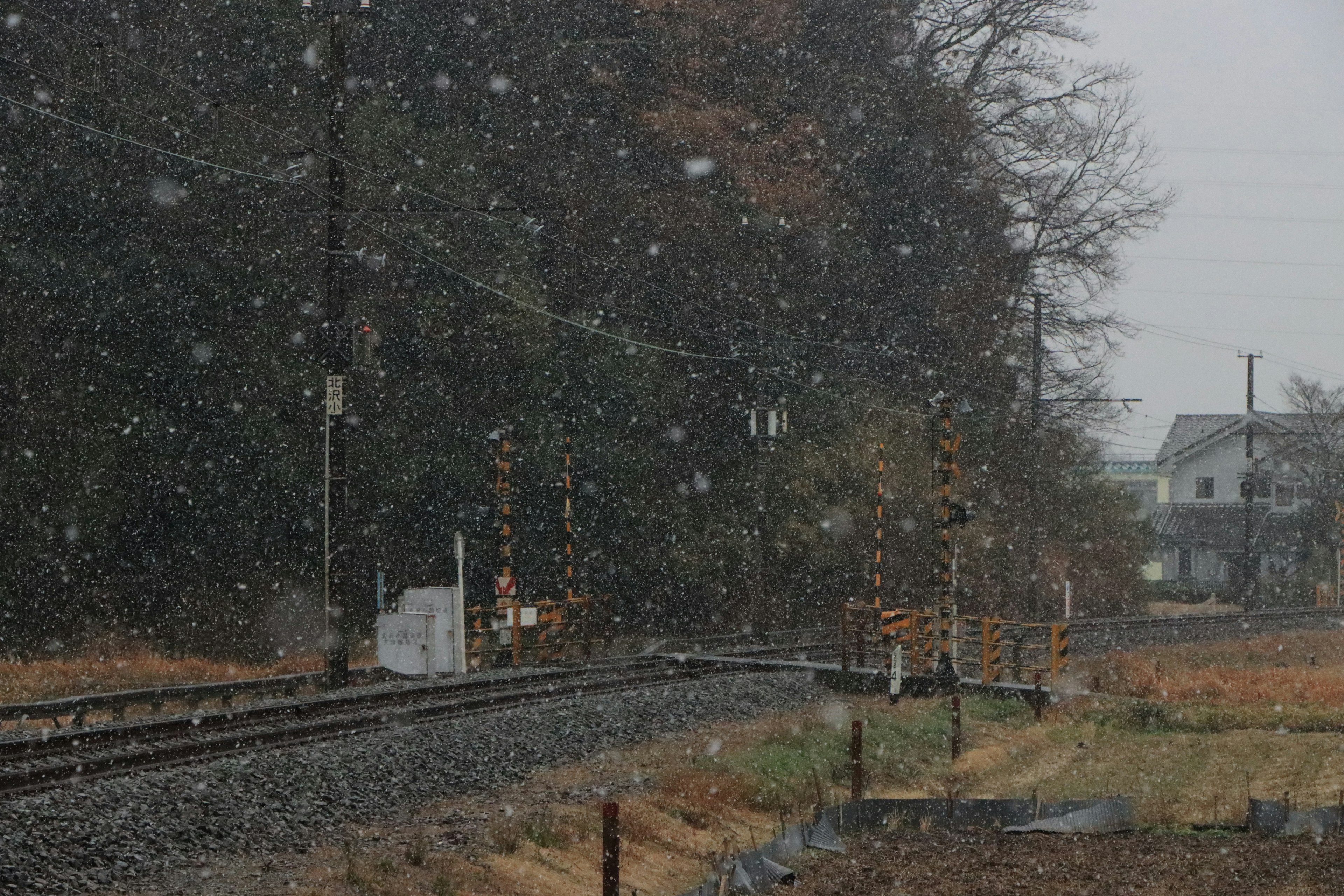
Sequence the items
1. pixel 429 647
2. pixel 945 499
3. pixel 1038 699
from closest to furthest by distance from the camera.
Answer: pixel 1038 699
pixel 429 647
pixel 945 499

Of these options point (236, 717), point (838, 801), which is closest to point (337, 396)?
point (236, 717)

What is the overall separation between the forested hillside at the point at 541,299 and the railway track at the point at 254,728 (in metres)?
4.99

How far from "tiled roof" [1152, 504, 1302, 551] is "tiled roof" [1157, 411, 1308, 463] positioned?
3131 millimetres

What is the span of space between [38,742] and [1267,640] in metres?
27.8

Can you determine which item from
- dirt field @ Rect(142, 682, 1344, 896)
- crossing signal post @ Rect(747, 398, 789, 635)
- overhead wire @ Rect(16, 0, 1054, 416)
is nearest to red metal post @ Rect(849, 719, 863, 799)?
dirt field @ Rect(142, 682, 1344, 896)

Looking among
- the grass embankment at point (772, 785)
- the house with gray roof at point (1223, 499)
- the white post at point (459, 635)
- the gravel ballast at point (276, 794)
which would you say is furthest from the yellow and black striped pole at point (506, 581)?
the house with gray roof at point (1223, 499)

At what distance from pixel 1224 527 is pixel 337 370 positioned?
185 feet

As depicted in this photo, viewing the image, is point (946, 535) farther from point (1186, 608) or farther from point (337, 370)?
point (1186, 608)

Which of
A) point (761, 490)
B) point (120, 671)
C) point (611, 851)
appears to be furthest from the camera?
point (761, 490)

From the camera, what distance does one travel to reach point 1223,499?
7012 centimetres

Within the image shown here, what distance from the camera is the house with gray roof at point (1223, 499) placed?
63406mm

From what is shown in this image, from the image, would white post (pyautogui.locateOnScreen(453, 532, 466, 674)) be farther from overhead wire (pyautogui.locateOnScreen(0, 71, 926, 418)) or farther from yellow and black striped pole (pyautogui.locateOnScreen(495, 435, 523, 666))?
overhead wire (pyautogui.locateOnScreen(0, 71, 926, 418))

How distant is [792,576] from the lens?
116ft

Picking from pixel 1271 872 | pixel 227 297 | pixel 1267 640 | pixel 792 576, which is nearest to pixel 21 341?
pixel 227 297
